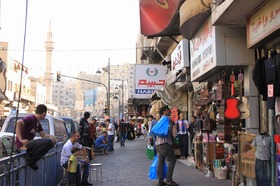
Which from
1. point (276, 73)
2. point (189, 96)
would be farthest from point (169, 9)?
point (276, 73)

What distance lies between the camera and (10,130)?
1049 centimetres

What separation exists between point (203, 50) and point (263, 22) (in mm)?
3272

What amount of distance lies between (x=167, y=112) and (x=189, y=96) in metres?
7.83

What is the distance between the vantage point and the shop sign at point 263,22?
6314 mm

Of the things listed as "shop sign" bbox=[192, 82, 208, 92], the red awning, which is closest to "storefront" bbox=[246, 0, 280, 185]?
"shop sign" bbox=[192, 82, 208, 92]

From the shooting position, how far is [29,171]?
6.33 m

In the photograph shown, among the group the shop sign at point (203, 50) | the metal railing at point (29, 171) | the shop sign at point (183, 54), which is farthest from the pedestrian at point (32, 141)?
the shop sign at point (183, 54)

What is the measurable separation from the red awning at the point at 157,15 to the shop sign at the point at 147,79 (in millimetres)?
9835

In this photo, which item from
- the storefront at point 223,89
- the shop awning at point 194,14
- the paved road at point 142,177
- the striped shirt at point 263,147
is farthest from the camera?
the paved road at point 142,177

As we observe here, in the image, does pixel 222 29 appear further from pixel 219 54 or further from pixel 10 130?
pixel 10 130

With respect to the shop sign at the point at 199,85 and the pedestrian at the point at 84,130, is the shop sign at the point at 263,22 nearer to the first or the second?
the shop sign at the point at 199,85

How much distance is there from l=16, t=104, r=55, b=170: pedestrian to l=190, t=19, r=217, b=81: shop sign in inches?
165

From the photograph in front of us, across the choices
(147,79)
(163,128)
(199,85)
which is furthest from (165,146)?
(147,79)

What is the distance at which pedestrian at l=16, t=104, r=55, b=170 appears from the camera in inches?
245
